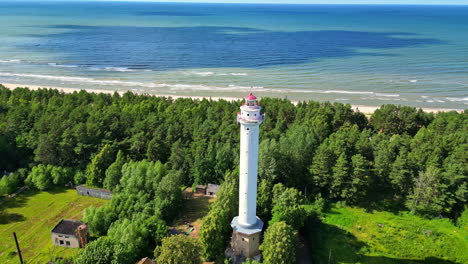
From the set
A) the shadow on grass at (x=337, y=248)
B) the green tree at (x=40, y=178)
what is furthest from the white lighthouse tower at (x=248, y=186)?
the green tree at (x=40, y=178)

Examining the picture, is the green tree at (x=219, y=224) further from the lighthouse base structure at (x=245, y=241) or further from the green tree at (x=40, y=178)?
the green tree at (x=40, y=178)

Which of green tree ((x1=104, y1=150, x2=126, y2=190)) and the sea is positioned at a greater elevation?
the sea

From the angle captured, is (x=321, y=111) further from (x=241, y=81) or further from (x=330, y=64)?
(x=330, y=64)

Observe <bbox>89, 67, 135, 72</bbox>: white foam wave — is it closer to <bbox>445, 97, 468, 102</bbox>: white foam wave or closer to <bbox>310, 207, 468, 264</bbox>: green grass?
<bbox>445, 97, 468, 102</bbox>: white foam wave

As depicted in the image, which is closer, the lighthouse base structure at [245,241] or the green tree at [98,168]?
the lighthouse base structure at [245,241]

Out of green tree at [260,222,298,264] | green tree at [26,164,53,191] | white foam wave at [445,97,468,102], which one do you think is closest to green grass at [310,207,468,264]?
green tree at [260,222,298,264]

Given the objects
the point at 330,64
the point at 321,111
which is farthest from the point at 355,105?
the point at 330,64
